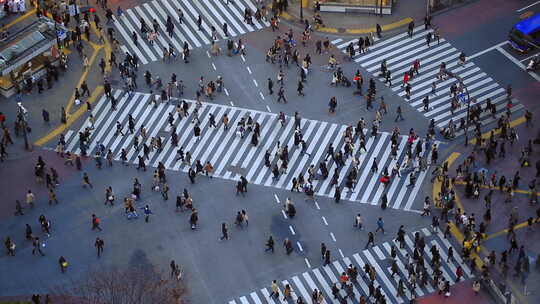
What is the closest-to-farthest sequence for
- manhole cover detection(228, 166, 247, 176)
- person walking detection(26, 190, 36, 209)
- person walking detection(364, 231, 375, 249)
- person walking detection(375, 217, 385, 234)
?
person walking detection(364, 231, 375, 249) → person walking detection(375, 217, 385, 234) → person walking detection(26, 190, 36, 209) → manhole cover detection(228, 166, 247, 176)

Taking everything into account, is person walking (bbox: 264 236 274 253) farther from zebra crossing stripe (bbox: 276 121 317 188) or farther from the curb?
the curb

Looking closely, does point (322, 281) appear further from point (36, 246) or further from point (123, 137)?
point (123, 137)

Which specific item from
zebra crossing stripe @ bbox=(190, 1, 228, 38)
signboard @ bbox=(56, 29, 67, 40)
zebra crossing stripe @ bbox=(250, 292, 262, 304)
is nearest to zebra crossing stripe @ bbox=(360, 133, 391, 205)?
zebra crossing stripe @ bbox=(250, 292, 262, 304)

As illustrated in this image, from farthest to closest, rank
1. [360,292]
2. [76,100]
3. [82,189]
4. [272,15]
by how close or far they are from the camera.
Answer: [272,15] → [76,100] → [82,189] → [360,292]

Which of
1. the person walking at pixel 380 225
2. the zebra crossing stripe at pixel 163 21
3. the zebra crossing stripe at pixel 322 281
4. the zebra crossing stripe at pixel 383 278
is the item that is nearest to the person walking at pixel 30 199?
the zebra crossing stripe at pixel 163 21

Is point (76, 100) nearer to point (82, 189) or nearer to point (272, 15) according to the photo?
point (82, 189)

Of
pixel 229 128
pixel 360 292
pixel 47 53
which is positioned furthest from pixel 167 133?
pixel 360 292
